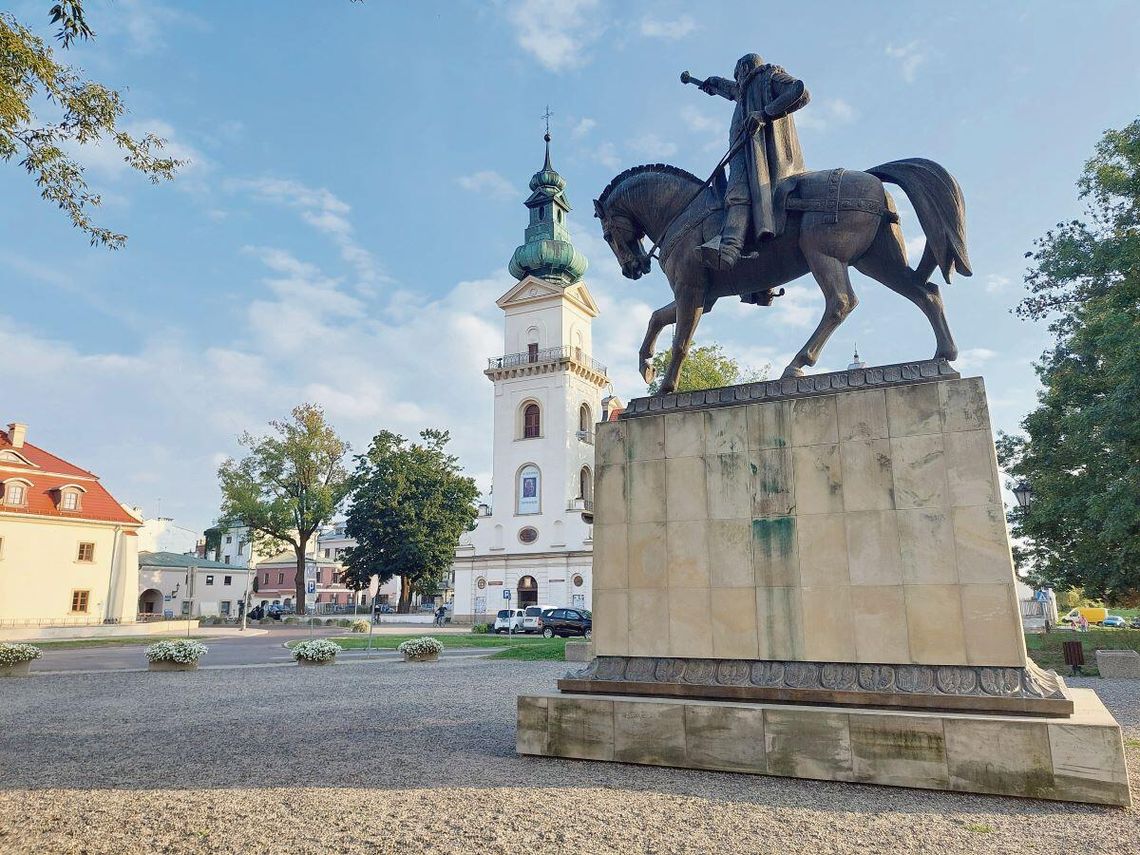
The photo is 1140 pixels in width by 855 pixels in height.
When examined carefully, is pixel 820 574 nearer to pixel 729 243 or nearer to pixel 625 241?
pixel 729 243

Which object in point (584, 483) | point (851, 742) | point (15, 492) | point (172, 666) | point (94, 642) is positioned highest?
point (584, 483)

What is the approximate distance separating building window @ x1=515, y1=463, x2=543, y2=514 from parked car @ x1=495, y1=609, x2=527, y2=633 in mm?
13483

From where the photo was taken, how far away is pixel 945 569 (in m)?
6.57

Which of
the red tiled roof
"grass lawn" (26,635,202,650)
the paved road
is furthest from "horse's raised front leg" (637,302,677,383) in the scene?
the red tiled roof

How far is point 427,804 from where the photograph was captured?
5.75 m

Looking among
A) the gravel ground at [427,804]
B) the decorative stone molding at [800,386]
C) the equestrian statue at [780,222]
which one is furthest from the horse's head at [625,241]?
the gravel ground at [427,804]

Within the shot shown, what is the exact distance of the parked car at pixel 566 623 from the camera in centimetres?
3872

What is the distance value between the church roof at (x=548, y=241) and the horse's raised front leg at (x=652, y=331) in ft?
178

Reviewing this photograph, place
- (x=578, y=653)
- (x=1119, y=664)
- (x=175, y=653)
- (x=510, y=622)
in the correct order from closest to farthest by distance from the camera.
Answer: (x=1119, y=664), (x=175, y=653), (x=578, y=653), (x=510, y=622)

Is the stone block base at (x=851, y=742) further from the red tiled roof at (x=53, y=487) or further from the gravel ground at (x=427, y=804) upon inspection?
the red tiled roof at (x=53, y=487)

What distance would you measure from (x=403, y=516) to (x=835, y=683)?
183 ft

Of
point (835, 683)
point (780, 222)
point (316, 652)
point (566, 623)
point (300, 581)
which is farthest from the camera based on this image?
point (300, 581)

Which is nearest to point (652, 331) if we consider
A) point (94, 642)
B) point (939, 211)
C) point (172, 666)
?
point (939, 211)

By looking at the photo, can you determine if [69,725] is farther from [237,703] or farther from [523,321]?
[523,321]
